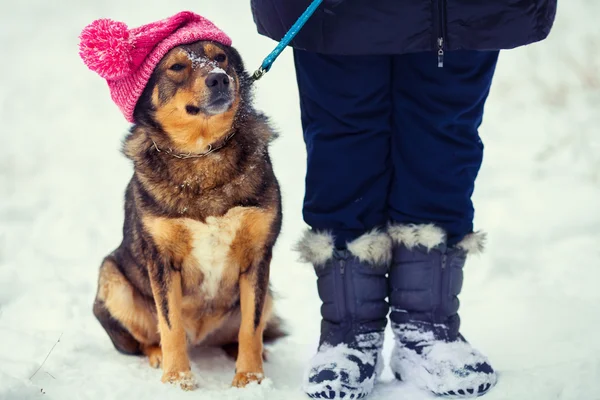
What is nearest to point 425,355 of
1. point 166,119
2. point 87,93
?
point 166,119

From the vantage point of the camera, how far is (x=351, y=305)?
7.85 ft

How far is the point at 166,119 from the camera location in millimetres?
2547

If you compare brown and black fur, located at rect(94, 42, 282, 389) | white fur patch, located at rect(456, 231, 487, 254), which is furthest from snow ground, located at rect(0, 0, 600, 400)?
white fur patch, located at rect(456, 231, 487, 254)

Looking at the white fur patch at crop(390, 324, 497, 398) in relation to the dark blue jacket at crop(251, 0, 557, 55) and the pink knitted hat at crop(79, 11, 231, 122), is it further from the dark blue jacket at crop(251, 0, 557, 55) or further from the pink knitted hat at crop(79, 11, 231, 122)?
the pink knitted hat at crop(79, 11, 231, 122)

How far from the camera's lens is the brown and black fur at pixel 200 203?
2479mm

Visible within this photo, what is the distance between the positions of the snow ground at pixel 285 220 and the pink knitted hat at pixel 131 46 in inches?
37.3

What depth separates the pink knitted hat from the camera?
7.48ft

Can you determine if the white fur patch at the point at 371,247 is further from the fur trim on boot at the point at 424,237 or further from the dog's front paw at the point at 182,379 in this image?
the dog's front paw at the point at 182,379

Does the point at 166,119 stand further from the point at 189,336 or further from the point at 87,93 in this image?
the point at 87,93

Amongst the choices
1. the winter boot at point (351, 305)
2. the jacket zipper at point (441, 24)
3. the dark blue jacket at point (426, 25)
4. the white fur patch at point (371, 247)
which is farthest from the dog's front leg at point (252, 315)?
the jacket zipper at point (441, 24)

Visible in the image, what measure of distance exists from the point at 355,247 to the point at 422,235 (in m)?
0.21

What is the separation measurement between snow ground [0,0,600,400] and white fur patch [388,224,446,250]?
1.50 ft

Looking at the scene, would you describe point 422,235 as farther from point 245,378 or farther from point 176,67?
point 176,67

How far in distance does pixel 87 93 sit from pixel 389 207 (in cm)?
372
